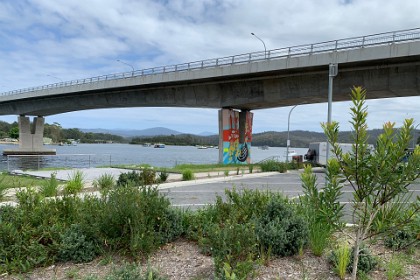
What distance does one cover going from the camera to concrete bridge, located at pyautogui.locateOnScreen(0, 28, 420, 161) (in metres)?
23.8

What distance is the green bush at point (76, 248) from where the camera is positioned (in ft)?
15.9

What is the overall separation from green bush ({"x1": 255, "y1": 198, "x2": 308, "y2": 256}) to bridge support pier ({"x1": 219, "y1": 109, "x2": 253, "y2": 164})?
2943cm

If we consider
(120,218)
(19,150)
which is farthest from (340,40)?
(19,150)

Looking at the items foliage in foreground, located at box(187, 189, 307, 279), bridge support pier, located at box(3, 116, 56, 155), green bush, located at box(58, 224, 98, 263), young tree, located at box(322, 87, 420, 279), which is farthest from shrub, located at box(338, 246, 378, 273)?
bridge support pier, located at box(3, 116, 56, 155)

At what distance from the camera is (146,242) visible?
15.7ft

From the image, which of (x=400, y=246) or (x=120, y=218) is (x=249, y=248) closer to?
(x=120, y=218)

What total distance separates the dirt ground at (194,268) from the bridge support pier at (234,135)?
97.2 ft

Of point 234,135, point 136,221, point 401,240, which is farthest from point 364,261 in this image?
point 234,135

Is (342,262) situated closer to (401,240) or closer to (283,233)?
(283,233)

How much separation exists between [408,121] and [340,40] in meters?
23.9

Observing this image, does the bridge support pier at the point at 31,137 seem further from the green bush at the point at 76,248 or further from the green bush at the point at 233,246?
the green bush at the point at 233,246

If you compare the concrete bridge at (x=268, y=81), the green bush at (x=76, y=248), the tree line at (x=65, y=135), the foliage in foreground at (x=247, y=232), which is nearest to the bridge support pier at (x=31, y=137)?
the concrete bridge at (x=268, y=81)

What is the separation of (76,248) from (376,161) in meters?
3.98

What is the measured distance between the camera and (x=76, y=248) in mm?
4879
